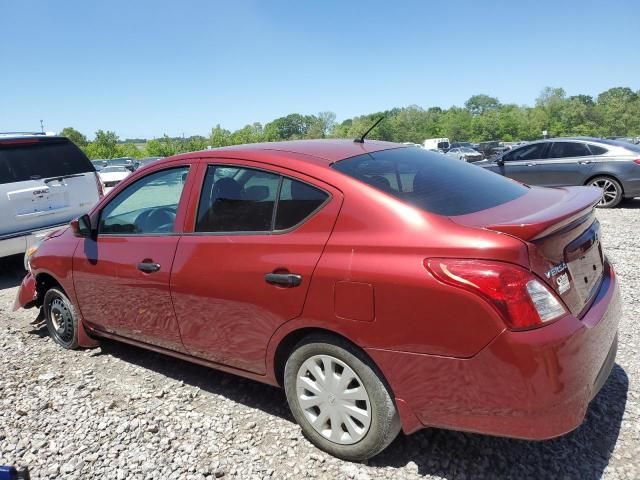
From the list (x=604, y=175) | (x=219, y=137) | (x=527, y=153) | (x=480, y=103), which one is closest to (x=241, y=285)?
(x=604, y=175)

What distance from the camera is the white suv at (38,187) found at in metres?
6.25

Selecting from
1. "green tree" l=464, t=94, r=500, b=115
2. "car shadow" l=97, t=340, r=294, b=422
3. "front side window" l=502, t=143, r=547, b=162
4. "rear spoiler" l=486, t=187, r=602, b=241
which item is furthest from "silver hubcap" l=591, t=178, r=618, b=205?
"green tree" l=464, t=94, r=500, b=115

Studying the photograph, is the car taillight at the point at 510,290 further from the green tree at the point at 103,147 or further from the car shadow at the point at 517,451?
the green tree at the point at 103,147

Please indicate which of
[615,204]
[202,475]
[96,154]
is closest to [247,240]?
[202,475]

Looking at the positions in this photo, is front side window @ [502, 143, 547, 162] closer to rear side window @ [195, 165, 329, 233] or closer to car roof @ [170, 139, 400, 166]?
car roof @ [170, 139, 400, 166]

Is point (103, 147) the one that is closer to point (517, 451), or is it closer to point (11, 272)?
point (11, 272)

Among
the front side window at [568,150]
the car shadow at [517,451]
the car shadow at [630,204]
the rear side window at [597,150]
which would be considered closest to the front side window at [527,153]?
the front side window at [568,150]

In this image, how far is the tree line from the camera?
71.4 meters

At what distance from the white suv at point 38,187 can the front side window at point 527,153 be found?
8672 mm

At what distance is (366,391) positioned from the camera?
2414 mm

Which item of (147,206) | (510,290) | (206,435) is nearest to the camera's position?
(510,290)

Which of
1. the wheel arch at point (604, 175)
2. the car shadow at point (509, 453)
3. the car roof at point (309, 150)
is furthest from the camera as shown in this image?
the wheel arch at point (604, 175)

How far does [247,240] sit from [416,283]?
3.46 ft

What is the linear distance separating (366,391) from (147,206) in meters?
2.10
